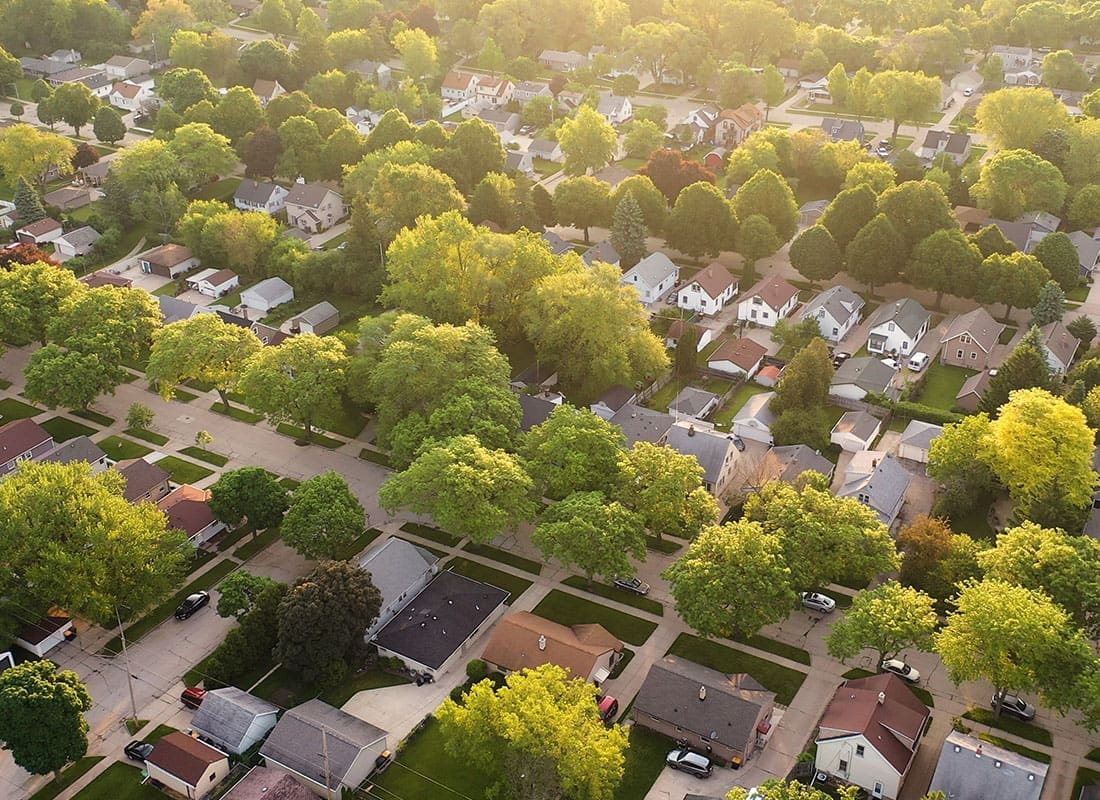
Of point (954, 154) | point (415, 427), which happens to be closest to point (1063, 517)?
point (415, 427)

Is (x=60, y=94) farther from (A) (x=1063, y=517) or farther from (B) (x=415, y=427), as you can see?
(A) (x=1063, y=517)

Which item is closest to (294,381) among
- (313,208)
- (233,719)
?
(233,719)

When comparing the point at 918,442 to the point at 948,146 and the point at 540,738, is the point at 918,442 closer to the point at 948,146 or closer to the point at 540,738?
the point at 540,738

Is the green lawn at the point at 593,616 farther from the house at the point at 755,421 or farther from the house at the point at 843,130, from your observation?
the house at the point at 843,130

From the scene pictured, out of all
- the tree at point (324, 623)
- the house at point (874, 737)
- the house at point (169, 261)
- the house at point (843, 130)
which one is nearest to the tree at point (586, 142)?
the house at point (843, 130)

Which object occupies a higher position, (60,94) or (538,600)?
(60,94)

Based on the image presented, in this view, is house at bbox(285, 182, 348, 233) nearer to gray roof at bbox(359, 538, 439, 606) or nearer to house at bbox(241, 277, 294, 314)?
house at bbox(241, 277, 294, 314)
